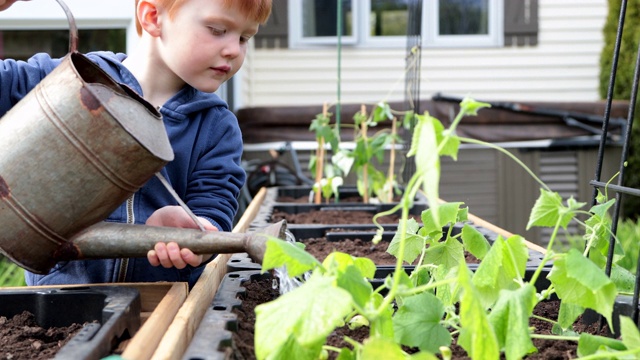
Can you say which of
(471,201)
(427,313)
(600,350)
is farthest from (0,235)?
(471,201)

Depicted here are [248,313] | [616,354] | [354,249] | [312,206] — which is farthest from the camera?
[312,206]

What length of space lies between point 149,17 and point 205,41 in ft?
0.57

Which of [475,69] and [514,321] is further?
[475,69]

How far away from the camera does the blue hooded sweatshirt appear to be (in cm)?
139

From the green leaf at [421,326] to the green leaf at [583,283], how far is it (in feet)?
0.49

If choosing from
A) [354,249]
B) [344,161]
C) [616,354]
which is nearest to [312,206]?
[344,161]

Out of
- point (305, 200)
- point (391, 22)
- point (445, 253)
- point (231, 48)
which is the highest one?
point (391, 22)

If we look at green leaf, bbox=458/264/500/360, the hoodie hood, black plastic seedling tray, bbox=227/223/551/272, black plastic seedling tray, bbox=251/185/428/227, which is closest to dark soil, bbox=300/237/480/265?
black plastic seedling tray, bbox=227/223/551/272

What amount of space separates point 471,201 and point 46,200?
526 centimetres

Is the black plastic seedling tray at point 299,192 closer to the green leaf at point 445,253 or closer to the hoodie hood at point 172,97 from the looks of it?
the hoodie hood at point 172,97

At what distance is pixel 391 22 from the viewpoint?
21.4 ft

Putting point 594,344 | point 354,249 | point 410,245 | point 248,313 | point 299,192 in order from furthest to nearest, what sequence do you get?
point 299,192 < point 354,249 < point 410,245 < point 248,313 < point 594,344

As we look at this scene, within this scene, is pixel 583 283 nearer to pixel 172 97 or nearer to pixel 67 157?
pixel 67 157

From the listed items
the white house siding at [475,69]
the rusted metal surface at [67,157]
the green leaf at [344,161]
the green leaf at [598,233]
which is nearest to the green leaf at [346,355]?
the rusted metal surface at [67,157]
